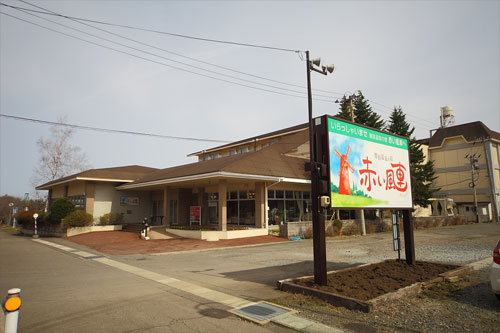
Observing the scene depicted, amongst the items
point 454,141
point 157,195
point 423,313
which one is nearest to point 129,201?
point 157,195

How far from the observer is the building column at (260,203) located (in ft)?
70.1

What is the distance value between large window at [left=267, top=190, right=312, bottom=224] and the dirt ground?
42.9ft

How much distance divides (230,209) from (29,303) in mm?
18068

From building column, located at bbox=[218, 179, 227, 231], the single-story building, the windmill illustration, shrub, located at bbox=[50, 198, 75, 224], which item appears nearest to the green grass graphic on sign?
the windmill illustration

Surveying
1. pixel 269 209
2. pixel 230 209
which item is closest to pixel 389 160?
pixel 269 209

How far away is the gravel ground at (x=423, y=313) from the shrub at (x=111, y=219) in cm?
2446

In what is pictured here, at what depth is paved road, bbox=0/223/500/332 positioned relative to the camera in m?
5.41

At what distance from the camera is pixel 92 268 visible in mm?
11148

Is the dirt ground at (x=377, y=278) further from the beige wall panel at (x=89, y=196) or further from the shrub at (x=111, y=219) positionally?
the beige wall panel at (x=89, y=196)

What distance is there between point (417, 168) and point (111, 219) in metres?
33.2

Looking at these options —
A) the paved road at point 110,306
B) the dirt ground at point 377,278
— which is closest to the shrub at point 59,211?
the paved road at point 110,306

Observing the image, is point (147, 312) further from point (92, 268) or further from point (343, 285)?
point (92, 268)

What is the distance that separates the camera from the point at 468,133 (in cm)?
4425

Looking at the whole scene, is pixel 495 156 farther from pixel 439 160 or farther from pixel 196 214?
pixel 196 214
